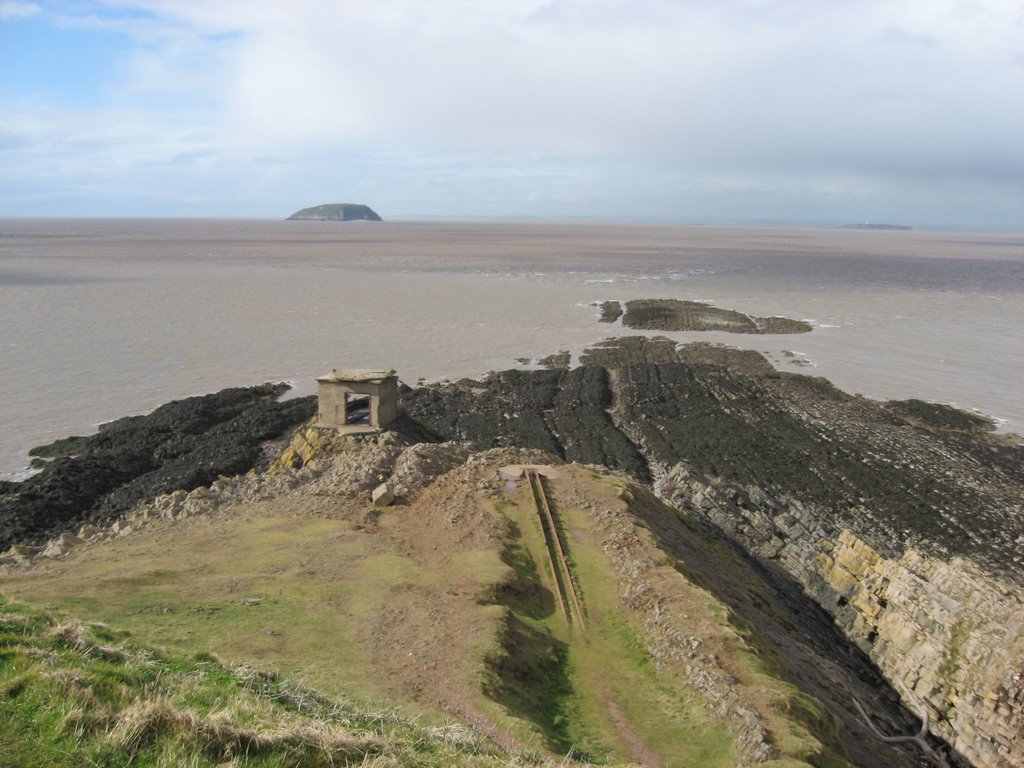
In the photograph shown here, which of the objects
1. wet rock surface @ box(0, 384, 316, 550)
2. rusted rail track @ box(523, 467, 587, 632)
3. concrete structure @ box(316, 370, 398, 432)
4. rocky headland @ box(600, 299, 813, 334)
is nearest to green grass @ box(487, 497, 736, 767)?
rusted rail track @ box(523, 467, 587, 632)

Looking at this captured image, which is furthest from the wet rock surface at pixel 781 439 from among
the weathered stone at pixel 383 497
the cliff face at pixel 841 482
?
the weathered stone at pixel 383 497

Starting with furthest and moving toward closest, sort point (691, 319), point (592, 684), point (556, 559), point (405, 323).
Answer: point (691, 319) → point (405, 323) → point (556, 559) → point (592, 684)

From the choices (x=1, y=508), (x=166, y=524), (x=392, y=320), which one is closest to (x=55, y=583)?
(x=166, y=524)

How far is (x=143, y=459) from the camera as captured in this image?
96.7ft

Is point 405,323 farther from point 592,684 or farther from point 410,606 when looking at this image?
point 592,684

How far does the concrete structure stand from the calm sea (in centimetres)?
1400

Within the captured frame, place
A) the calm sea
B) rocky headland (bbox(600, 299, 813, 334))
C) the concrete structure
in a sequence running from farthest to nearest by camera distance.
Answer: rocky headland (bbox(600, 299, 813, 334))
the calm sea
the concrete structure

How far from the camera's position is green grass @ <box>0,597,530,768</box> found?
679cm

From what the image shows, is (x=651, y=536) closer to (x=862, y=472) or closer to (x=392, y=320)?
(x=862, y=472)

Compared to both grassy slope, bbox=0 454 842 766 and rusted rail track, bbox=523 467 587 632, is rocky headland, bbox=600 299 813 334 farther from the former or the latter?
grassy slope, bbox=0 454 842 766

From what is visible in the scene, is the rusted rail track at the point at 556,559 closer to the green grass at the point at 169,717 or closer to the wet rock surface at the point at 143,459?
the green grass at the point at 169,717

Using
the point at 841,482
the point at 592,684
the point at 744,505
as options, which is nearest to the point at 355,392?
the point at 744,505

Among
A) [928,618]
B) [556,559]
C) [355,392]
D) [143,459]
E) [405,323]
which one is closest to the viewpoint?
[556,559]

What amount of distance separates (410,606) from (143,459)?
21.3 meters
